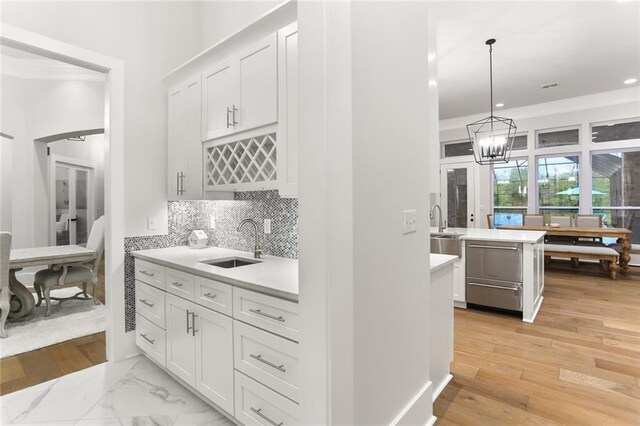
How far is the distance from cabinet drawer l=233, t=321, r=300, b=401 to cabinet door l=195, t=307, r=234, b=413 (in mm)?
79

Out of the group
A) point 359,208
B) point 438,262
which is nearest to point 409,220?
point 359,208

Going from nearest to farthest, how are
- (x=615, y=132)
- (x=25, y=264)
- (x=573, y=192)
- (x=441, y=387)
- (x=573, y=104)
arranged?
1. (x=441, y=387)
2. (x=25, y=264)
3. (x=615, y=132)
4. (x=573, y=104)
5. (x=573, y=192)

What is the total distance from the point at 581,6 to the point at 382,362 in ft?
13.4

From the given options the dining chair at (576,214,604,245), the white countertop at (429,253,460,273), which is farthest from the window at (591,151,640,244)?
the white countertop at (429,253,460,273)

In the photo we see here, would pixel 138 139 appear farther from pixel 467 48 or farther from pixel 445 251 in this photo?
pixel 467 48

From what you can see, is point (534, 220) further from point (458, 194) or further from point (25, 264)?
point (25, 264)

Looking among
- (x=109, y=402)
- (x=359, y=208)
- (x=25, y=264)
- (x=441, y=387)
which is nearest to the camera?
(x=359, y=208)

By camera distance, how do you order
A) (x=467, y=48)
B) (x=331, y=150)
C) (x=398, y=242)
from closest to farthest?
(x=331, y=150), (x=398, y=242), (x=467, y=48)

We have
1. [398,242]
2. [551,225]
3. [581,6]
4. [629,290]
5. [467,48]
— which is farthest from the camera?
[551,225]

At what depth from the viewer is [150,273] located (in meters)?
2.47

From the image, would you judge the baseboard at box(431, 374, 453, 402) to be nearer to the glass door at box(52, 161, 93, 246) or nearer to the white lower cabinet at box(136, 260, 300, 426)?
the white lower cabinet at box(136, 260, 300, 426)

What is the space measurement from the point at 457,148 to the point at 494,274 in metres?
5.11

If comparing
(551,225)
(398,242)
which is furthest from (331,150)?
(551,225)

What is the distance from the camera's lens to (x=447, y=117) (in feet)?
25.0
